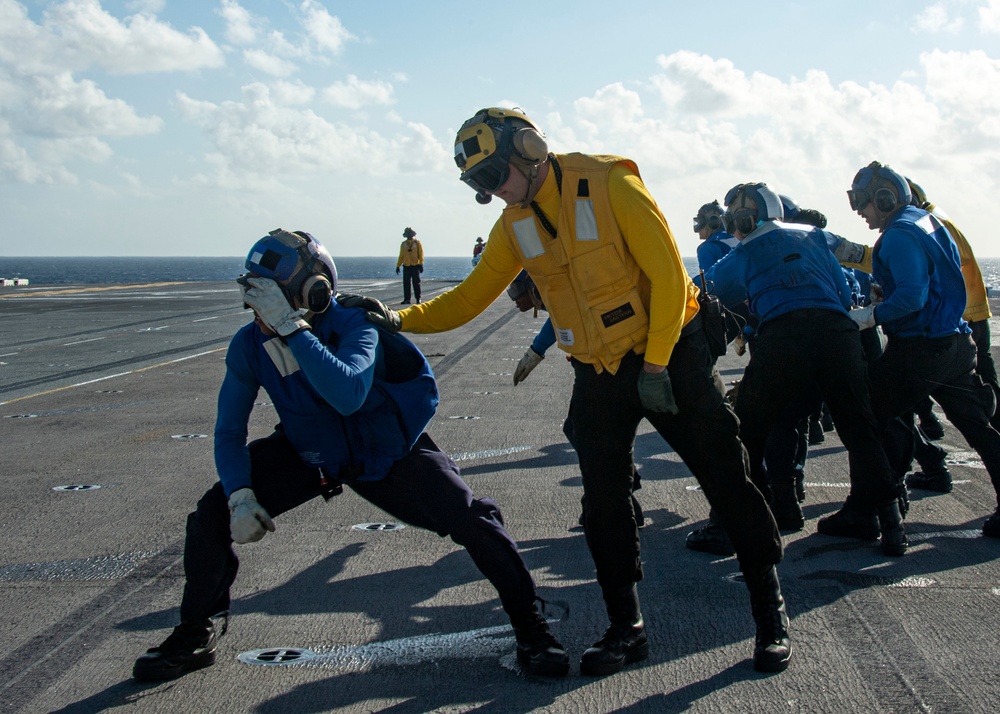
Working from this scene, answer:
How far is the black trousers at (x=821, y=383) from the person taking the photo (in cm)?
461

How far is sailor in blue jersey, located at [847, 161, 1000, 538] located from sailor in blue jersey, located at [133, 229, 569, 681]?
264 cm

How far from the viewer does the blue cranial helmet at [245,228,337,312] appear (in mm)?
3512

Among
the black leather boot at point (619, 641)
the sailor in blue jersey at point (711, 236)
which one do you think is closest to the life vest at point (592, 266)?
the black leather boot at point (619, 641)

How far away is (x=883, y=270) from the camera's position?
5.12 m

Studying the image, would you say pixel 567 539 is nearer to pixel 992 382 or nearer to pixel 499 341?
pixel 992 382

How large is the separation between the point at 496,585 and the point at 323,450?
84 cm

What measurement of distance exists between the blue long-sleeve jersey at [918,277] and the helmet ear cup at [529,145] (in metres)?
2.43

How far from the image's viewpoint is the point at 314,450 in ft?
12.1

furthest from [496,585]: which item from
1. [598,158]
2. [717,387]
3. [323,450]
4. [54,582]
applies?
[54,582]

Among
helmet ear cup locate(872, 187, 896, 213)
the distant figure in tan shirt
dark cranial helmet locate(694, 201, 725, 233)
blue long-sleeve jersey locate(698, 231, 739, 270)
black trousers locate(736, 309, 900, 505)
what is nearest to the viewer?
black trousers locate(736, 309, 900, 505)

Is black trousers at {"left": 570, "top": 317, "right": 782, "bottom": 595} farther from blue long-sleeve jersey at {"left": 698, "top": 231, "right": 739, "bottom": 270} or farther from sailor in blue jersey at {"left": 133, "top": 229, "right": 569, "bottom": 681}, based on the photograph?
blue long-sleeve jersey at {"left": 698, "top": 231, "right": 739, "bottom": 270}

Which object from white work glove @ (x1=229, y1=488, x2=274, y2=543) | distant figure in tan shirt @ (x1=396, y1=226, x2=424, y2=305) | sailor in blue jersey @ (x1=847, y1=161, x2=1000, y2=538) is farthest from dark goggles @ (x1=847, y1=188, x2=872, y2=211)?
distant figure in tan shirt @ (x1=396, y1=226, x2=424, y2=305)

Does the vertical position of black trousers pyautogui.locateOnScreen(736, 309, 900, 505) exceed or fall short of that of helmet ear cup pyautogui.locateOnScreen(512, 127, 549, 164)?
it falls short

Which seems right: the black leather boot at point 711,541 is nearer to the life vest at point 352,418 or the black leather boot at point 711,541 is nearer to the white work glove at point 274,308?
the life vest at point 352,418
